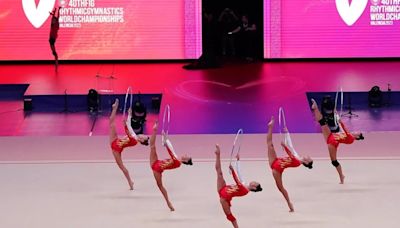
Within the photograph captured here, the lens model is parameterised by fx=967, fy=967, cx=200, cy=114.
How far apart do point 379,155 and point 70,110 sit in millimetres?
6231

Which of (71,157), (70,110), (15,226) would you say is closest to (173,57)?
(70,110)

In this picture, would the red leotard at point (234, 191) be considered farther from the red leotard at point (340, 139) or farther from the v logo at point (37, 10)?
the v logo at point (37, 10)

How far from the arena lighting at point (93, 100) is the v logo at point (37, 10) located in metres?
3.80

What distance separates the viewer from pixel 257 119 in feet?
53.0

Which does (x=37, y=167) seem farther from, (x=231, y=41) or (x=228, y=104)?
(x=231, y=41)

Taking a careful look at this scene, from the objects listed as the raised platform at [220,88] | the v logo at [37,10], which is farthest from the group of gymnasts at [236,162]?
the v logo at [37,10]

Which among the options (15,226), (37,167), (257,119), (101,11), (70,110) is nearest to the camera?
(15,226)

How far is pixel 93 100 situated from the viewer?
17.2 meters

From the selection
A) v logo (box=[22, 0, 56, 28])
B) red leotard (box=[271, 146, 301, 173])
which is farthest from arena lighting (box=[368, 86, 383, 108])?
v logo (box=[22, 0, 56, 28])

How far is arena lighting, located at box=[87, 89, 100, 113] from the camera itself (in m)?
17.2

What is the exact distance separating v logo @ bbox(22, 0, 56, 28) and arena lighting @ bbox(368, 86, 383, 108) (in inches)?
280

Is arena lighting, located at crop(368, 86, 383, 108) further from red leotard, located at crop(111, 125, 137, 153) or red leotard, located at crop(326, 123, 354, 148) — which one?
red leotard, located at crop(111, 125, 137, 153)

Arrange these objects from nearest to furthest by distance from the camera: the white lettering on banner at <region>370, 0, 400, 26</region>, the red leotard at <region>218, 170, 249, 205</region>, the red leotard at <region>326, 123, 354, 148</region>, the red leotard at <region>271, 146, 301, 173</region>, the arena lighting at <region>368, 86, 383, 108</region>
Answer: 1. the red leotard at <region>218, 170, 249, 205</region>
2. the red leotard at <region>271, 146, 301, 173</region>
3. the red leotard at <region>326, 123, 354, 148</region>
4. the arena lighting at <region>368, 86, 383, 108</region>
5. the white lettering on banner at <region>370, 0, 400, 26</region>

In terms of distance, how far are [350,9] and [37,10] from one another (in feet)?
21.8
